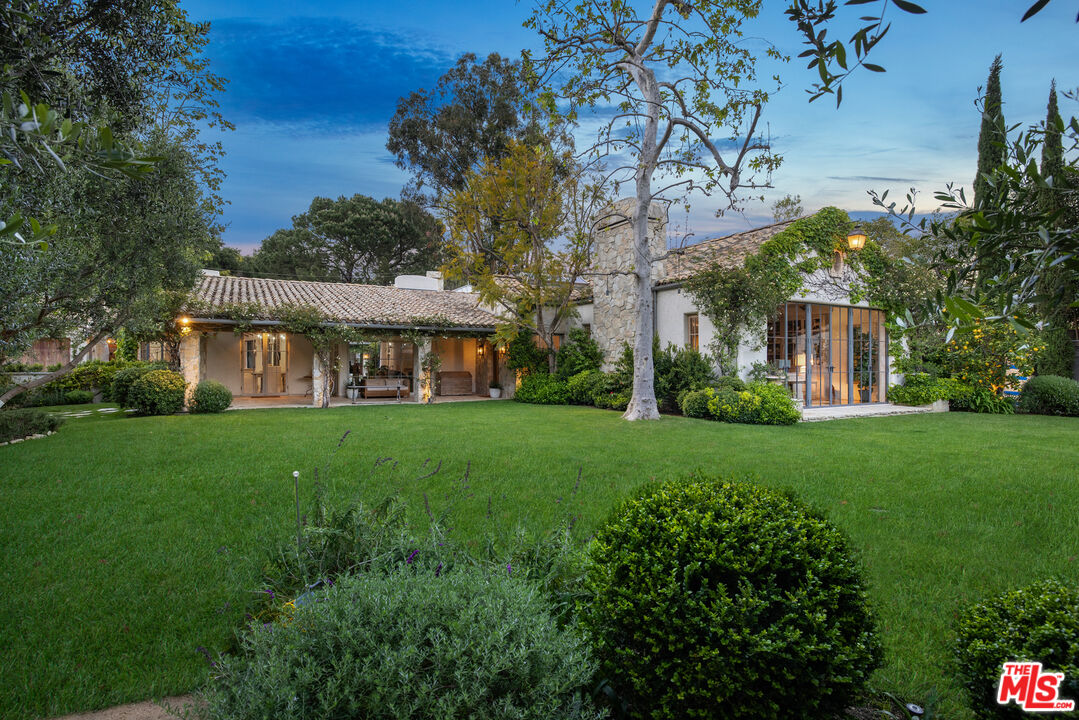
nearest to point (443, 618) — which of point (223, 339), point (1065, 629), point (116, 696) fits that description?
point (116, 696)

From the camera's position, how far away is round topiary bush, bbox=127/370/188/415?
1352 cm

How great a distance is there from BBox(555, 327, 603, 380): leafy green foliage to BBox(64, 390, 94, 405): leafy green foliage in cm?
1578

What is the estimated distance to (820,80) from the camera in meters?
1.87

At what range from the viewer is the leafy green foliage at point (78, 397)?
17.4m

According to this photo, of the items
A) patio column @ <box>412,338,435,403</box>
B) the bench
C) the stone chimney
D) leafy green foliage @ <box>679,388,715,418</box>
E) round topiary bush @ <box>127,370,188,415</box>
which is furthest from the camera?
the bench

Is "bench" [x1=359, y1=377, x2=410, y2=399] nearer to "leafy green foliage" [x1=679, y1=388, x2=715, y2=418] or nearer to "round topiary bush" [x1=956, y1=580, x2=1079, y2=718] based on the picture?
"leafy green foliage" [x1=679, y1=388, x2=715, y2=418]

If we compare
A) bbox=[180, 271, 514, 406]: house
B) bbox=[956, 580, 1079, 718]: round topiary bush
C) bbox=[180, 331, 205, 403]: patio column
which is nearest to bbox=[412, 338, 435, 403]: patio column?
bbox=[180, 271, 514, 406]: house

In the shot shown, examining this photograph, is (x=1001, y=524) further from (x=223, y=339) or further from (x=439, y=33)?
(x=223, y=339)

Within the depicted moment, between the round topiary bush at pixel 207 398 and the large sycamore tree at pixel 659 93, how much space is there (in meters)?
10.9

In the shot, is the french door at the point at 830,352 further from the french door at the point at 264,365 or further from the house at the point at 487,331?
the french door at the point at 264,365

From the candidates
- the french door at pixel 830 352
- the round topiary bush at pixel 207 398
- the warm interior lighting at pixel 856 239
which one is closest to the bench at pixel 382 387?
the round topiary bush at pixel 207 398

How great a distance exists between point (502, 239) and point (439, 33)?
7.98 metres

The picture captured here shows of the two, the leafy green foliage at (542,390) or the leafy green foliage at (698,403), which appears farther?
the leafy green foliage at (542,390)

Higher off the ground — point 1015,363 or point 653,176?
point 653,176
